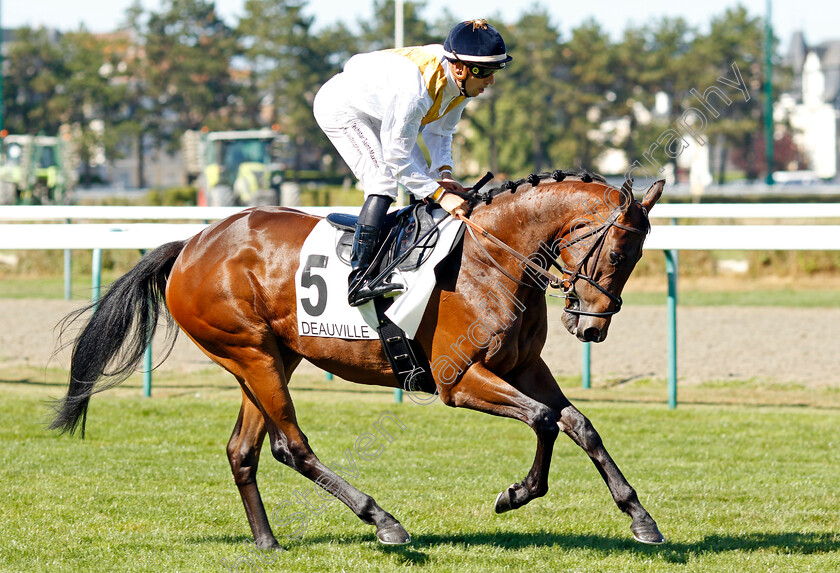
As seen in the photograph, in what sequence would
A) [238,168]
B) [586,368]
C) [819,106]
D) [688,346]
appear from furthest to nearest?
[819,106]
[238,168]
[688,346]
[586,368]

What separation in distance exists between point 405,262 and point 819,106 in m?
66.9

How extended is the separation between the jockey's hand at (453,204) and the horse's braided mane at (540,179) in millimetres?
127

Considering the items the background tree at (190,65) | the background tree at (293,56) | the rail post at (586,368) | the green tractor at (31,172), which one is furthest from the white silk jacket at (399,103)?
the background tree at (190,65)

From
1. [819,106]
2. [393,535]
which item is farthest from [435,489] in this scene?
[819,106]

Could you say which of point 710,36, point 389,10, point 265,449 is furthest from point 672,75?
point 265,449

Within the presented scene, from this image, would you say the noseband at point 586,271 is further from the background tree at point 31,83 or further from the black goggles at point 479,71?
the background tree at point 31,83

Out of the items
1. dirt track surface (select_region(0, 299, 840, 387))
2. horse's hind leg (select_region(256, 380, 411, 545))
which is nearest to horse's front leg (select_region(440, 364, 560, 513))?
horse's hind leg (select_region(256, 380, 411, 545))

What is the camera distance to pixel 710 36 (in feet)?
140

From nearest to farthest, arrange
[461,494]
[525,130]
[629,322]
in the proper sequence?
1. [461,494]
2. [629,322]
3. [525,130]

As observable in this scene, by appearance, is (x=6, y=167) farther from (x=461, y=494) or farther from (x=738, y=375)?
(x=461, y=494)

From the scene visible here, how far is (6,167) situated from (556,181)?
23213 mm

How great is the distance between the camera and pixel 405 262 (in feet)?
14.0

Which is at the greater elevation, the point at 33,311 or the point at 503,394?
the point at 503,394

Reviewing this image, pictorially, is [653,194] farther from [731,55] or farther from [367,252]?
[731,55]
